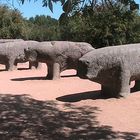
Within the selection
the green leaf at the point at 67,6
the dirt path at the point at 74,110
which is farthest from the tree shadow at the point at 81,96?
the green leaf at the point at 67,6

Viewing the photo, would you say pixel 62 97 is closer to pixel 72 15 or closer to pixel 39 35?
pixel 72 15

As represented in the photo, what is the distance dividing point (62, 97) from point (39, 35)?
1689 inches

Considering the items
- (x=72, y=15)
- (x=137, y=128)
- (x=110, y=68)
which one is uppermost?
(x=72, y=15)

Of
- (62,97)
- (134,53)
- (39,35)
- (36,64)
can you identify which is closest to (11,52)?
(36,64)

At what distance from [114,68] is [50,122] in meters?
2.77

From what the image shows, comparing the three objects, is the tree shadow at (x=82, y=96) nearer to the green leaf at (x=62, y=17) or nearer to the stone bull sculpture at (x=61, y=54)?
the stone bull sculpture at (x=61, y=54)

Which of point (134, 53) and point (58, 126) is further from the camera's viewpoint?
point (134, 53)

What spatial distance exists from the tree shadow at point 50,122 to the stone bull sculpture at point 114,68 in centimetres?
98

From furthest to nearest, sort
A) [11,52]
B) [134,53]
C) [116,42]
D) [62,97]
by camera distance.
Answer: [116,42] < [11,52] < [62,97] < [134,53]

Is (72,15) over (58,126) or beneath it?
over

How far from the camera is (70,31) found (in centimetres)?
3725

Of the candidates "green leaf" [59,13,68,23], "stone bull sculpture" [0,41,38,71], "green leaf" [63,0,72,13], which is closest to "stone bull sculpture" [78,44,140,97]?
"green leaf" [59,13,68,23]

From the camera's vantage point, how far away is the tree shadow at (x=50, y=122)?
25.3ft

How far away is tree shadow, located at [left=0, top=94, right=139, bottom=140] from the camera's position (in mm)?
7707
